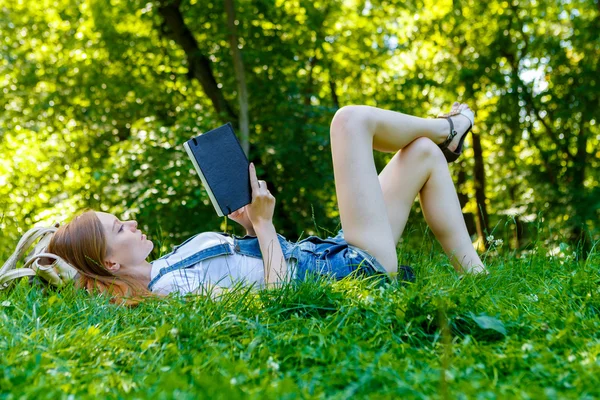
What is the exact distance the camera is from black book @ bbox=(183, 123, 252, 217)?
8.71 feet

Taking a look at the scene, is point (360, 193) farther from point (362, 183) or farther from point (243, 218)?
point (243, 218)

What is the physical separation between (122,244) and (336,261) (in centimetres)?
92

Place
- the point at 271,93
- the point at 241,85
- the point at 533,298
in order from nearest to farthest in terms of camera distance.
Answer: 1. the point at 533,298
2. the point at 241,85
3. the point at 271,93

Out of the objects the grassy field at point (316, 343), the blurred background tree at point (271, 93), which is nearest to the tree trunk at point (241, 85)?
the blurred background tree at point (271, 93)

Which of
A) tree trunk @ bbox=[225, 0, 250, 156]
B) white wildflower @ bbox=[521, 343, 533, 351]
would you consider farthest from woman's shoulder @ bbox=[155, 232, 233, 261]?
tree trunk @ bbox=[225, 0, 250, 156]

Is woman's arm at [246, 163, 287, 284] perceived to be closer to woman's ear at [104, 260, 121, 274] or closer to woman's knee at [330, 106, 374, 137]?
woman's knee at [330, 106, 374, 137]

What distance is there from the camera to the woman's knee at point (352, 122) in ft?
9.06

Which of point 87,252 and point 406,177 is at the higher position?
point 87,252

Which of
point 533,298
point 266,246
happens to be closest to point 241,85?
point 266,246

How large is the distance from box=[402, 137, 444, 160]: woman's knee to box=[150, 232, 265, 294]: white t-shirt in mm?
854

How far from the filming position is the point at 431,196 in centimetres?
299

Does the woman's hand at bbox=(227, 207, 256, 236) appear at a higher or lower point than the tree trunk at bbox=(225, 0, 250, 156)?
lower

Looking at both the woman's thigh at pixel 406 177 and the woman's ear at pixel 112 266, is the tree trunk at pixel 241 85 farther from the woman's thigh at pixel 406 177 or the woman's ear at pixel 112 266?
the woman's ear at pixel 112 266

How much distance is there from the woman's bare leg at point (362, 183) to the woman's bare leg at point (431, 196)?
21 cm
